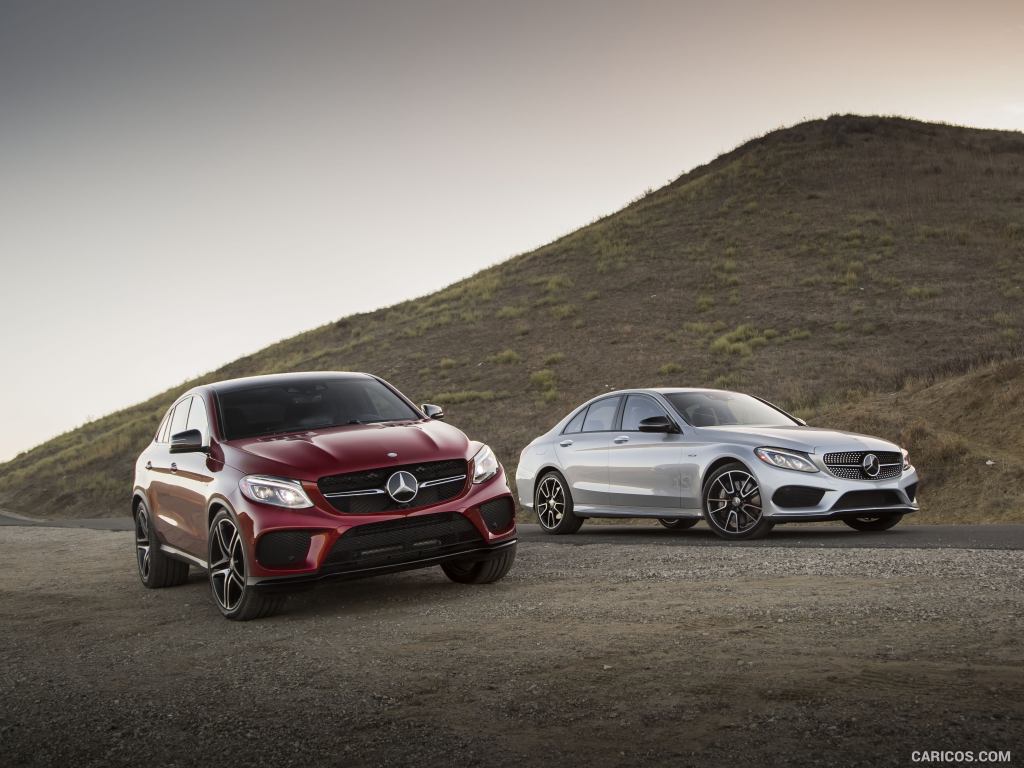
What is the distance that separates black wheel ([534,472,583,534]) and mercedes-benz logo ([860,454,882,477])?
3.52 metres

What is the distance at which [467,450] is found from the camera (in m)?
8.46

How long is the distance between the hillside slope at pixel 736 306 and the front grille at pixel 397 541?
14885 mm

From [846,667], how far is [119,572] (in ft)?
30.3

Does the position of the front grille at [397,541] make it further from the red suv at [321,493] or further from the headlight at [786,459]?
the headlight at [786,459]

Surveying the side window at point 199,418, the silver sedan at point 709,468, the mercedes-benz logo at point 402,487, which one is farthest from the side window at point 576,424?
the mercedes-benz logo at point 402,487

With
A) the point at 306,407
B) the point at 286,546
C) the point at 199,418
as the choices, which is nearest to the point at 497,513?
the point at 286,546

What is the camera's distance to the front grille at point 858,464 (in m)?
11.1

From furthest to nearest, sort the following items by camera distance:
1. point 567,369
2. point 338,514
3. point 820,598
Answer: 1. point 567,369
2. point 338,514
3. point 820,598

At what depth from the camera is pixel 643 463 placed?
12375 mm

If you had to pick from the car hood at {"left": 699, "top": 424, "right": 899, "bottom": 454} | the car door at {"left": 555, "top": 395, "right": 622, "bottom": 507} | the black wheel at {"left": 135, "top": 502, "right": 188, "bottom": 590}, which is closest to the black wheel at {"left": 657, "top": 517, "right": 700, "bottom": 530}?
the car door at {"left": 555, "top": 395, "right": 622, "bottom": 507}

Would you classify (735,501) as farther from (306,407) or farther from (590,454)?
(306,407)

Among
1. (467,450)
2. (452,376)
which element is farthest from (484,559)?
(452,376)

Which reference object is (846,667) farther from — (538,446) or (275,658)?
(538,446)

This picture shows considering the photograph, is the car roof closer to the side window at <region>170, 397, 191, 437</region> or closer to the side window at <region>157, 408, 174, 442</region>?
the side window at <region>170, 397, 191, 437</region>
